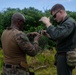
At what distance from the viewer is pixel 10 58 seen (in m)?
5.55

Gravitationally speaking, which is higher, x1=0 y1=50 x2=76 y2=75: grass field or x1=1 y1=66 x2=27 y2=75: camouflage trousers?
x1=1 y1=66 x2=27 y2=75: camouflage trousers

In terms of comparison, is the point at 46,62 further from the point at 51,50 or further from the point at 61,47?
the point at 61,47

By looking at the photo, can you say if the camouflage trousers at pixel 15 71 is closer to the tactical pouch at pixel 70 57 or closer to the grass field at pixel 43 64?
the tactical pouch at pixel 70 57

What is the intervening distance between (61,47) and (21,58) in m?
0.72

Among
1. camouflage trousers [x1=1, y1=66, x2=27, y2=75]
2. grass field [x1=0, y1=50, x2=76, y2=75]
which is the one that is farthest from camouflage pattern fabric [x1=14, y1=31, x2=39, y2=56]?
grass field [x1=0, y1=50, x2=76, y2=75]

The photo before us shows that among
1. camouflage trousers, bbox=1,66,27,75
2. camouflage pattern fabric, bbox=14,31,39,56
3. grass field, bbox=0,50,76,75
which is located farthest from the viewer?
grass field, bbox=0,50,76,75

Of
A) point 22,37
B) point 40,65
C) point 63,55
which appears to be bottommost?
point 40,65

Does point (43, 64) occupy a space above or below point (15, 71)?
below

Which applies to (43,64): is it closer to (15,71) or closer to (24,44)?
(15,71)

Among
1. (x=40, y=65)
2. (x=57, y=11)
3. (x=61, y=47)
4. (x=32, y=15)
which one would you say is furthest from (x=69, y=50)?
(x=32, y=15)

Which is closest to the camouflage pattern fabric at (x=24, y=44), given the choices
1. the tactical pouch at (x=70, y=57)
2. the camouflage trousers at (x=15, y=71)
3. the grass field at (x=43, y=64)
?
the camouflage trousers at (x=15, y=71)

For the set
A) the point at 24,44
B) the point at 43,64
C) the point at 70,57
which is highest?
the point at 24,44

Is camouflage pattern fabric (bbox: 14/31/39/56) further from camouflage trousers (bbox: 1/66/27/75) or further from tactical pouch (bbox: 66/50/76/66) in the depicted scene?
tactical pouch (bbox: 66/50/76/66)

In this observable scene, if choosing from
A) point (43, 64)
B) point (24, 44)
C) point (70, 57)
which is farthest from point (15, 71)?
point (43, 64)
